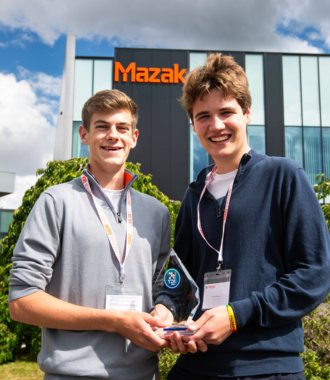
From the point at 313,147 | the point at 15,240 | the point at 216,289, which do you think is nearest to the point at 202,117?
the point at 216,289

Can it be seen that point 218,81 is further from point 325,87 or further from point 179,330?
point 325,87

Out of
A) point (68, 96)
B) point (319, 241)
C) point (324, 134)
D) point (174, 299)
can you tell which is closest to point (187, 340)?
point (174, 299)

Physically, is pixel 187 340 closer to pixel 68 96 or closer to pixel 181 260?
pixel 181 260

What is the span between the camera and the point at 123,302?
2191mm

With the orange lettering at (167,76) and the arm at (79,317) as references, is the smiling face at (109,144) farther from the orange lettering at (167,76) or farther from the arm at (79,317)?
the orange lettering at (167,76)

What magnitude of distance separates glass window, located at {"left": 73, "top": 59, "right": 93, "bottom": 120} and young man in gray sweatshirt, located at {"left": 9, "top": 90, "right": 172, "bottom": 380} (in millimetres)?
16469

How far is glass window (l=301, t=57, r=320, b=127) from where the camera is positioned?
19.2 m

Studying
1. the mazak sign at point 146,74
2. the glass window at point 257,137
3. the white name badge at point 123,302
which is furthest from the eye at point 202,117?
→ the glass window at point 257,137

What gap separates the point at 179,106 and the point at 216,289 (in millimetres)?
17077

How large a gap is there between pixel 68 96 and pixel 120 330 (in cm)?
1745

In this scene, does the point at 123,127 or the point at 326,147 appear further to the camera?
the point at 326,147

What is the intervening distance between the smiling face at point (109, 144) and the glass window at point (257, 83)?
17247 millimetres

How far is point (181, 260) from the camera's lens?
2.43 m

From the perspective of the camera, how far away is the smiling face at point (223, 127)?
2264 millimetres
